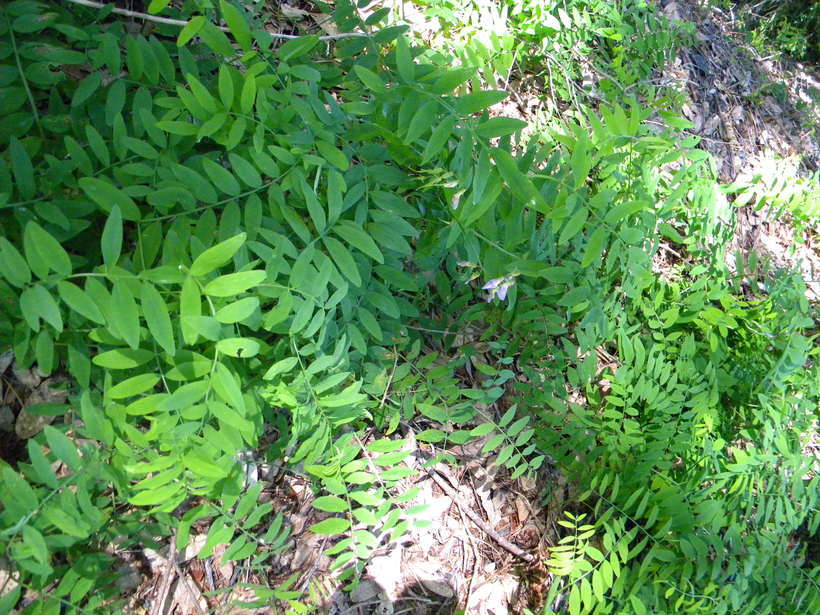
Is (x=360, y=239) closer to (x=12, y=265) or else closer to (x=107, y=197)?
(x=107, y=197)

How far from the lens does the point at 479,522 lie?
2408 millimetres

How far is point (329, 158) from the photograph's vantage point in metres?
1.52

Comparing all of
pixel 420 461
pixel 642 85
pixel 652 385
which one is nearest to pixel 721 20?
pixel 642 85

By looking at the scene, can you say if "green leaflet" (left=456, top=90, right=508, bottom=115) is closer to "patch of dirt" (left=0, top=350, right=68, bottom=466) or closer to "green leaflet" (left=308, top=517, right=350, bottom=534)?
"green leaflet" (left=308, top=517, right=350, bottom=534)

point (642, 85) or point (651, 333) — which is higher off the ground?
point (642, 85)

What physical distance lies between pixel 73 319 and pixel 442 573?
1656 millimetres

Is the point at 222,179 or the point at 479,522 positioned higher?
the point at 222,179

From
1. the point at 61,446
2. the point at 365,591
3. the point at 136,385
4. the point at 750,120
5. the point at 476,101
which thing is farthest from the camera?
the point at 750,120

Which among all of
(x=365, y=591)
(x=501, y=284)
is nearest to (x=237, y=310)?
(x=501, y=284)

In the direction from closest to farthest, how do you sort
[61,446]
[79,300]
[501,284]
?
1. [79,300]
2. [61,446]
3. [501,284]

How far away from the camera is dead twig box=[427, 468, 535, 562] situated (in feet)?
7.84

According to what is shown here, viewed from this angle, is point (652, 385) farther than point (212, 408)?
Yes

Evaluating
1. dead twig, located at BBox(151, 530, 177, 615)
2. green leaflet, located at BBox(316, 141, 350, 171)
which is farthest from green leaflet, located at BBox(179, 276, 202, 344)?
dead twig, located at BBox(151, 530, 177, 615)

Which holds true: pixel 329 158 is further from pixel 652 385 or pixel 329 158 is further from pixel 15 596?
pixel 652 385
